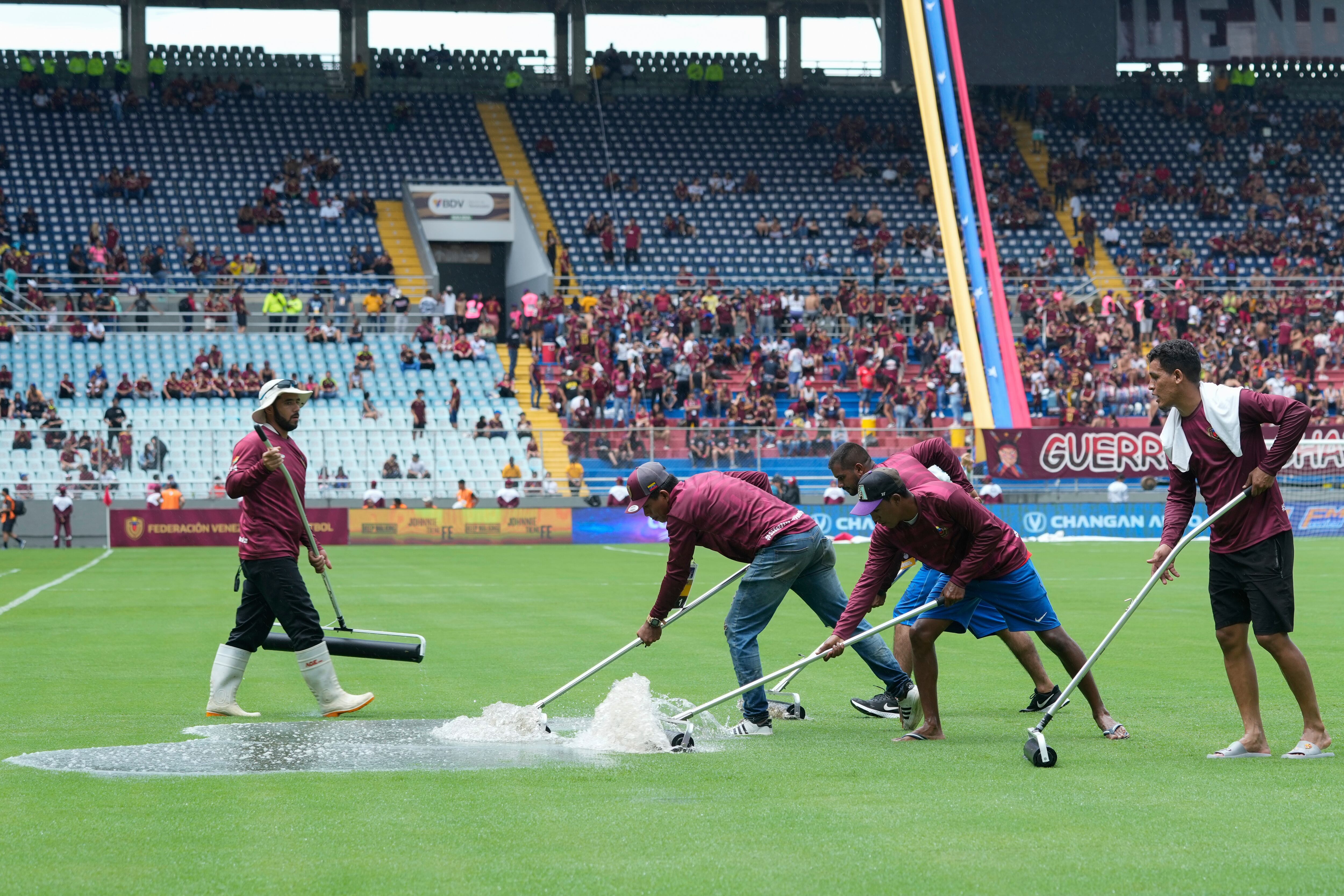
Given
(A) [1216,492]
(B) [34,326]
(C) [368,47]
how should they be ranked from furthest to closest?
(C) [368,47] < (B) [34,326] < (A) [1216,492]

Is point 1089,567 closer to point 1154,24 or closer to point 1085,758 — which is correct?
point 1085,758

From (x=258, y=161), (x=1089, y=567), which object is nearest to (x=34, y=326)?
(x=258, y=161)

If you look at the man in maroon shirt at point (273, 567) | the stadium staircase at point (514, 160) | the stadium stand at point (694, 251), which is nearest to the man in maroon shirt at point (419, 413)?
the stadium stand at point (694, 251)

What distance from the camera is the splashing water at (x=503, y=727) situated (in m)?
9.03

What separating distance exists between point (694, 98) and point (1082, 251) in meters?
15.4

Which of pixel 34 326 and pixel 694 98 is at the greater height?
pixel 694 98

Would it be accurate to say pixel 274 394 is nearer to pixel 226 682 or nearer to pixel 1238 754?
pixel 226 682

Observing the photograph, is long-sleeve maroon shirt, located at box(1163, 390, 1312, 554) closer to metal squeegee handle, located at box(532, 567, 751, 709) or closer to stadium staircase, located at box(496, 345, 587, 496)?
metal squeegee handle, located at box(532, 567, 751, 709)

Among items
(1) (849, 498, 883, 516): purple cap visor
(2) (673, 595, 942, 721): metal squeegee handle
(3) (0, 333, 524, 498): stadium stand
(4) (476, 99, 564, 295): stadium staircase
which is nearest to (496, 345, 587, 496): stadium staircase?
(3) (0, 333, 524, 498): stadium stand

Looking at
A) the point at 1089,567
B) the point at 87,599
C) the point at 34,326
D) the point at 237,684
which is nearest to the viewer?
the point at 237,684

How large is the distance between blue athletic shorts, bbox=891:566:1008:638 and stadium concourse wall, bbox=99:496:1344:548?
2320 cm

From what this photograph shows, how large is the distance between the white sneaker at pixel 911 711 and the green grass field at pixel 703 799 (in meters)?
0.23

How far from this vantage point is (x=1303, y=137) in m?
55.4

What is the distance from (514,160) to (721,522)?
149ft
